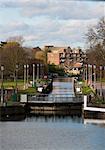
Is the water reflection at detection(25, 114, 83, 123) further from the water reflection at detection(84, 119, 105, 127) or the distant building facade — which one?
the distant building facade

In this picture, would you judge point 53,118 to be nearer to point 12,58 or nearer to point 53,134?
point 53,134

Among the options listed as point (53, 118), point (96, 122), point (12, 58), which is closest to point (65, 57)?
point (12, 58)

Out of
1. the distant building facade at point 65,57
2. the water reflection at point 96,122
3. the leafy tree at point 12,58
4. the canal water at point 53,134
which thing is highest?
the distant building facade at point 65,57

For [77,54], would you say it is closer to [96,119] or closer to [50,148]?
[96,119]

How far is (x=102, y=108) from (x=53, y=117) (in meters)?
2.16

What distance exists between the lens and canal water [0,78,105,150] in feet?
51.3

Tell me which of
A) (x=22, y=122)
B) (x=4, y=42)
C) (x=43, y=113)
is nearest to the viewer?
(x=22, y=122)

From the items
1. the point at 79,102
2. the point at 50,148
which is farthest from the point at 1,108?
the point at 50,148

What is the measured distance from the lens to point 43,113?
24703 mm

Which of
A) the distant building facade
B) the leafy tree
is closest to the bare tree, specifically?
the leafy tree

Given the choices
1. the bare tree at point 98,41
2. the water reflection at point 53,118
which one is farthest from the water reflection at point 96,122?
the bare tree at point 98,41

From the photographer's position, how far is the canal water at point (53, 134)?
15648 millimetres

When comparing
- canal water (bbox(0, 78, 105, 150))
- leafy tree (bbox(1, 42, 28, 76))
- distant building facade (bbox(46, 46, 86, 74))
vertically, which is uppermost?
distant building facade (bbox(46, 46, 86, 74))

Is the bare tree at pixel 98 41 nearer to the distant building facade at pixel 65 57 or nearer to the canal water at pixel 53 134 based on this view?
the canal water at pixel 53 134
